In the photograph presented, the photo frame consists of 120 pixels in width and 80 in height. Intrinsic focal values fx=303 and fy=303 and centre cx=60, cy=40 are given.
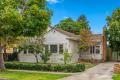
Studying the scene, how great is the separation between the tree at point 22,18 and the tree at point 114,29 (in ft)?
68.8

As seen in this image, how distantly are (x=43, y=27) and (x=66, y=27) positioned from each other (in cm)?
3949

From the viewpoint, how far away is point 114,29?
50.1 m

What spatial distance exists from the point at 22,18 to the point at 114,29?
2405cm

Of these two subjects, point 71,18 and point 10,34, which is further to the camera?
point 71,18

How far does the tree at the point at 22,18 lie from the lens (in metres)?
28.9

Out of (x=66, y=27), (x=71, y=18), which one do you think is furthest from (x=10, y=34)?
(x=71, y=18)

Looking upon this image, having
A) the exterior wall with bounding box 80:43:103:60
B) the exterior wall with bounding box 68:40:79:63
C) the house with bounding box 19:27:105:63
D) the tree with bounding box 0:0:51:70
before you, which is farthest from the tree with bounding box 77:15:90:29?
the tree with bounding box 0:0:51:70

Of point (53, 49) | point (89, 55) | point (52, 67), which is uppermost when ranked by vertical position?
point (53, 49)

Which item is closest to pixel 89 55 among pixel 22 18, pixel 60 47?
pixel 60 47

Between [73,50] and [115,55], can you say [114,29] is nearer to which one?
[115,55]

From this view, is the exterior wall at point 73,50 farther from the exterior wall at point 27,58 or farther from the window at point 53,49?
the exterior wall at point 27,58

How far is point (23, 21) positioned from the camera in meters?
29.8

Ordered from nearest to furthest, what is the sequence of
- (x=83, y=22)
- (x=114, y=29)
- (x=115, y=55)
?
(x=114, y=29) < (x=115, y=55) < (x=83, y=22)

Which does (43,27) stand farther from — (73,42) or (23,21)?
(73,42)
